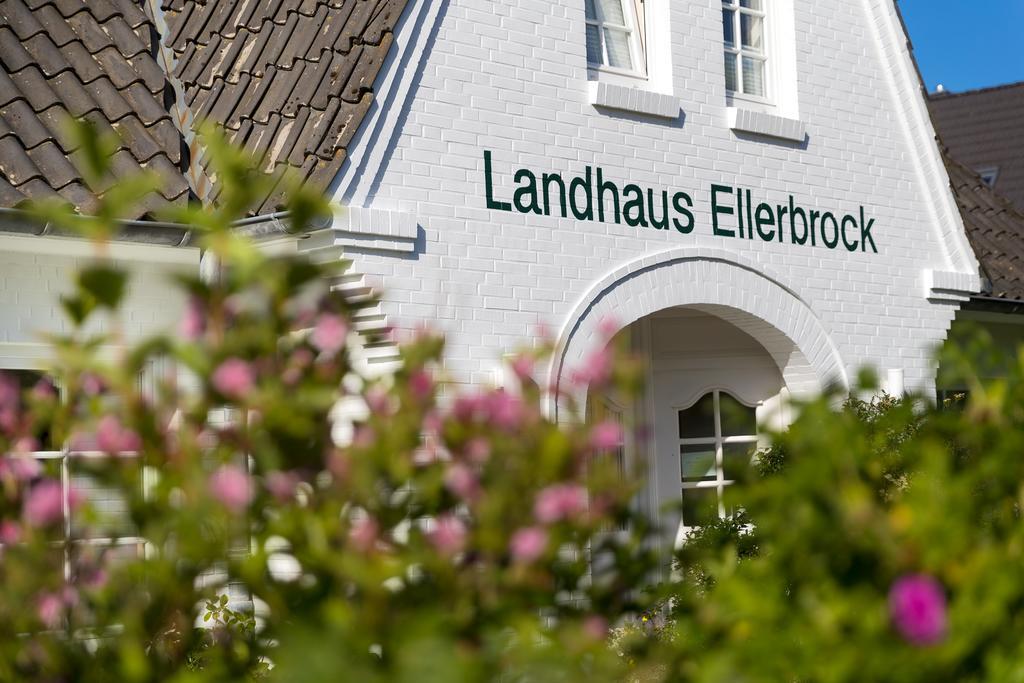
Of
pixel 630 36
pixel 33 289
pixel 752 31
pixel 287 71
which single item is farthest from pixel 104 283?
pixel 752 31

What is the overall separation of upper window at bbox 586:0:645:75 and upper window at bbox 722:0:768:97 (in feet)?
2.81

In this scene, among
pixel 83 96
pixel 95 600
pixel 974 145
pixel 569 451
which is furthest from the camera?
pixel 974 145

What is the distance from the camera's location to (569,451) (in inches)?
94.1

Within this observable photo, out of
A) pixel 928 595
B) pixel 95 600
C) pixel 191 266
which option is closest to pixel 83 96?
pixel 191 266

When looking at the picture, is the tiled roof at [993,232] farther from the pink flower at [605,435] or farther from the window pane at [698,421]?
the pink flower at [605,435]

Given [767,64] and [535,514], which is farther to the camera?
[767,64]

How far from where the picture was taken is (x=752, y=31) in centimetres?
1084

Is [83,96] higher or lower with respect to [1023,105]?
lower

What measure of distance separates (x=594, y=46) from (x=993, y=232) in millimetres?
4705

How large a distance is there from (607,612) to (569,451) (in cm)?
42

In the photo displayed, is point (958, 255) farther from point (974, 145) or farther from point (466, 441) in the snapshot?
point (974, 145)

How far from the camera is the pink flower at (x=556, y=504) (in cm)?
232

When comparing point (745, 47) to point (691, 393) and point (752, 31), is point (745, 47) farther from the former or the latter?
point (691, 393)

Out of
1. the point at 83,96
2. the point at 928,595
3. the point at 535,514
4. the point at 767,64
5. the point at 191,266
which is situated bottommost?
the point at 928,595
